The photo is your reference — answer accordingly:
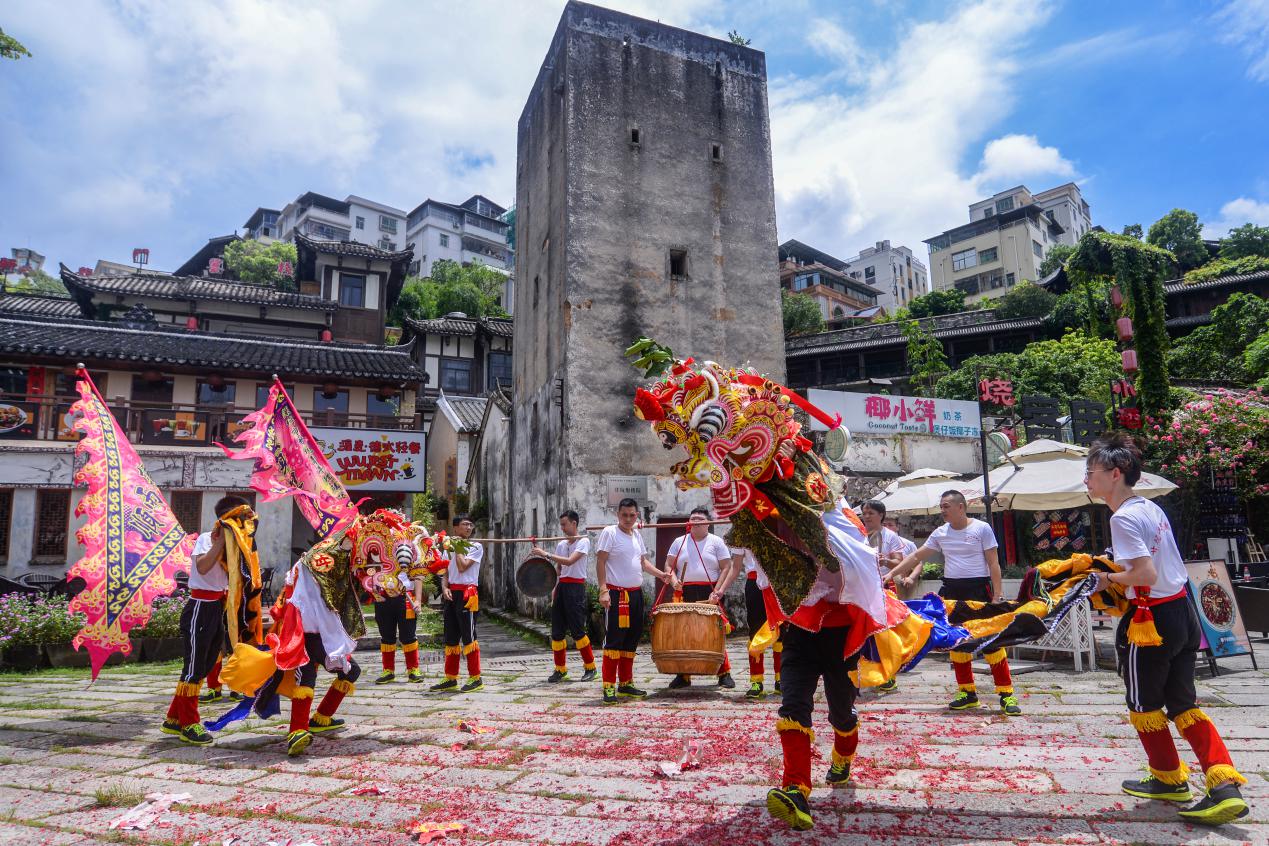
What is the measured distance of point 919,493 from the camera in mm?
12891

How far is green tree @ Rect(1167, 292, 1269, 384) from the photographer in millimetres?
27531

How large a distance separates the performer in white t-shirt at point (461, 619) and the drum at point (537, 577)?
2.02ft

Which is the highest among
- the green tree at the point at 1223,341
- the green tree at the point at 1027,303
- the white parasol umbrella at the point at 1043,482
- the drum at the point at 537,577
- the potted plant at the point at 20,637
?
the green tree at the point at 1027,303

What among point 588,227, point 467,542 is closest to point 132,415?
point 588,227

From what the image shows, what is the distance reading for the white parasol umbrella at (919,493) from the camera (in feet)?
41.2

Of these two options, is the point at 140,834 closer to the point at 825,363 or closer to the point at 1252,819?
the point at 1252,819

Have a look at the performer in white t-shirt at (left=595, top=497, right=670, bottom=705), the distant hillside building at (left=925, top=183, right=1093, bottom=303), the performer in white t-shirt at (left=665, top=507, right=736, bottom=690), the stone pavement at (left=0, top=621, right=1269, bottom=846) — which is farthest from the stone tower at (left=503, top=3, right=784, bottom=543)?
the distant hillside building at (left=925, top=183, right=1093, bottom=303)

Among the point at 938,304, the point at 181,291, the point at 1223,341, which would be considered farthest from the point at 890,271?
the point at 181,291

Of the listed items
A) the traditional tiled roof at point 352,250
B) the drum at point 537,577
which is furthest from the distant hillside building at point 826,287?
the drum at point 537,577

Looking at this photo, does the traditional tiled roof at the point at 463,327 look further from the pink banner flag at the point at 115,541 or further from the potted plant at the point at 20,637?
Result: the pink banner flag at the point at 115,541

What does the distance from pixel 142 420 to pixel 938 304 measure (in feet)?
130

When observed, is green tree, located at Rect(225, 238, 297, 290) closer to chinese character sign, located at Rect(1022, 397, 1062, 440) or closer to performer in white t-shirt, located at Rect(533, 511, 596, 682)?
chinese character sign, located at Rect(1022, 397, 1062, 440)

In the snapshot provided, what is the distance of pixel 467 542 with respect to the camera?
666 centimetres

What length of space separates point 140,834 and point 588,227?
41.2 feet
